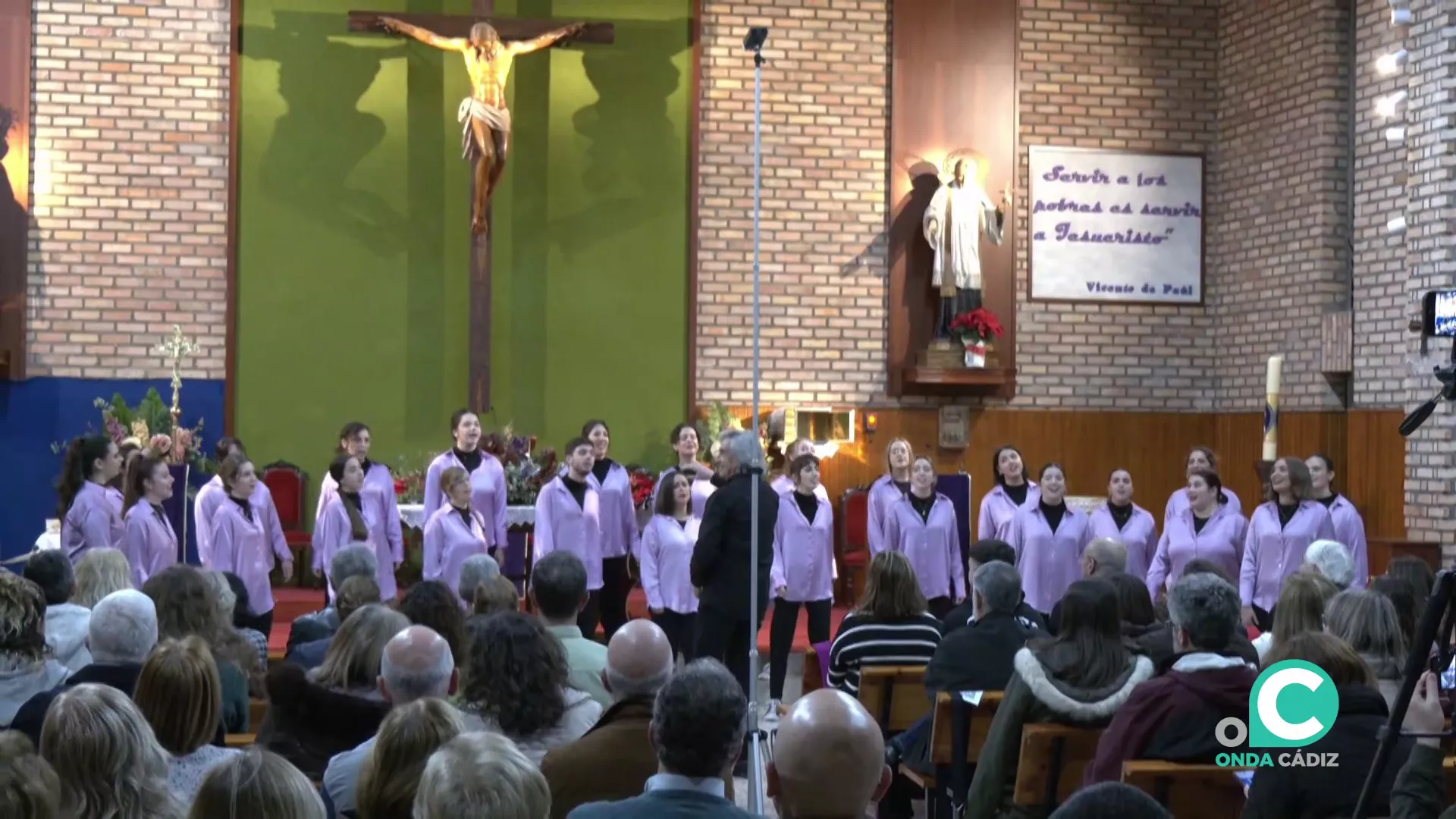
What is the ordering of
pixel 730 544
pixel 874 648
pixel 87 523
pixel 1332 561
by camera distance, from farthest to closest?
pixel 87 523 → pixel 730 544 → pixel 1332 561 → pixel 874 648

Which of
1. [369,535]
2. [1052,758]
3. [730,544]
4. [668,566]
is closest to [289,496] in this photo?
[369,535]

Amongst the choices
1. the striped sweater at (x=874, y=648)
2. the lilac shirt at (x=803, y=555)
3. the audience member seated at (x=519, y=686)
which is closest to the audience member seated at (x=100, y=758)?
the audience member seated at (x=519, y=686)

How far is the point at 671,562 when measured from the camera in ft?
29.5

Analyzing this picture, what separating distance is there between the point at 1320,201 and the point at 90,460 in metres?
9.12

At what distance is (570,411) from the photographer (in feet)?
42.4

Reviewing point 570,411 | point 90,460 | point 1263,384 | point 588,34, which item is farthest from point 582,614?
point 1263,384

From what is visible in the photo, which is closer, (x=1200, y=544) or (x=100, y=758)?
(x=100, y=758)

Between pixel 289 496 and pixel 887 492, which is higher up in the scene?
pixel 887 492

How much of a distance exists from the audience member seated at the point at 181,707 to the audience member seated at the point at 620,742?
2.49ft

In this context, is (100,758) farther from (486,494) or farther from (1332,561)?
(486,494)

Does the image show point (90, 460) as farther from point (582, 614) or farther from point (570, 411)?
point (570, 411)

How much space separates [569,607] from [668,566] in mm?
3715

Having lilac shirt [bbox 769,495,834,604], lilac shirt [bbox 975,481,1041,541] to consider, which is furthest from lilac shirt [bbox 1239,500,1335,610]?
lilac shirt [bbox 769,495,834,604]

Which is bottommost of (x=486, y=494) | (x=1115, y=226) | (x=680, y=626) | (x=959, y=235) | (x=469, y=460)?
(x=680, y=626)
